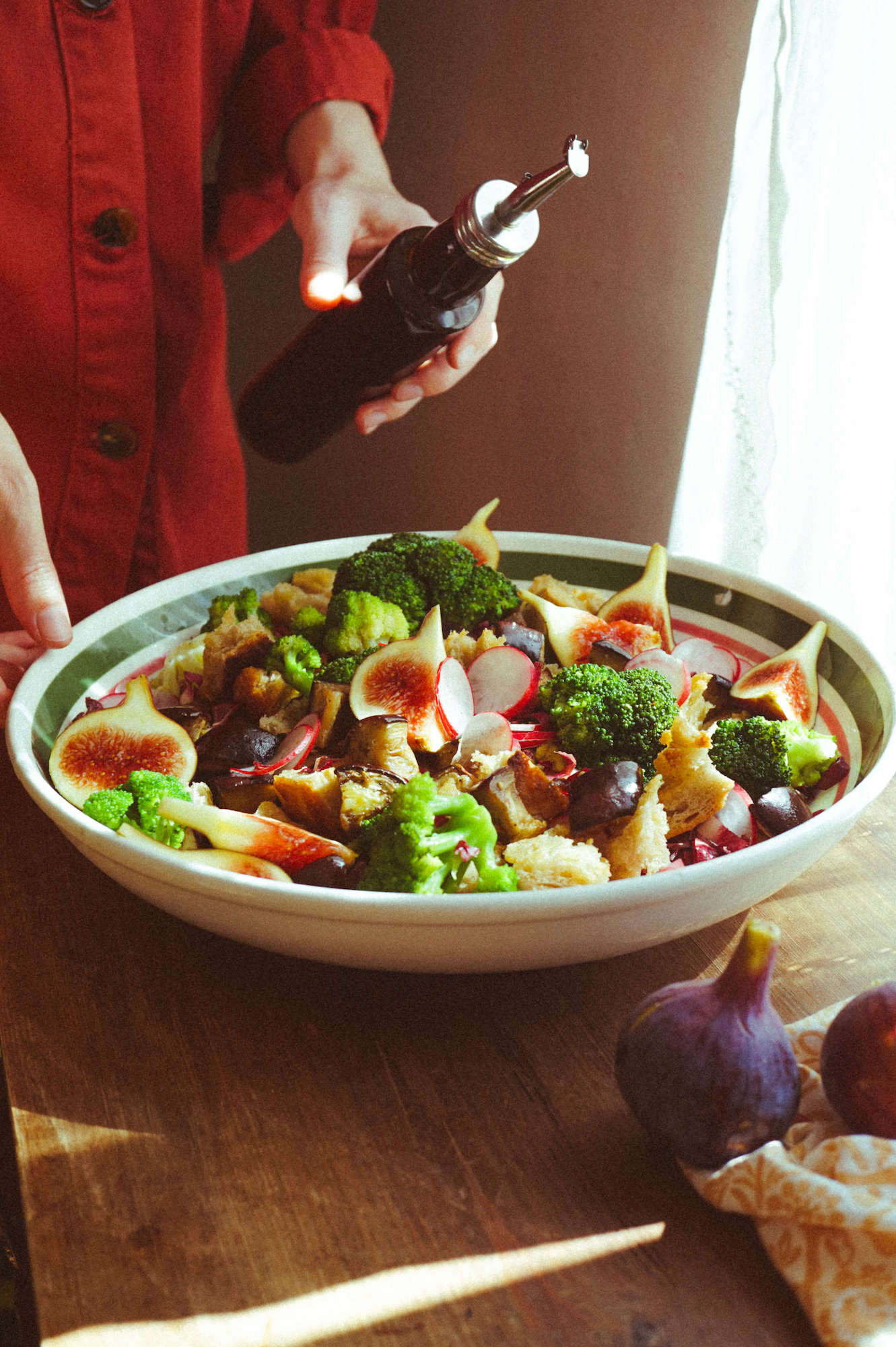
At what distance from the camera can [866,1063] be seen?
777mm

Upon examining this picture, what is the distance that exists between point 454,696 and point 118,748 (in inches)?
15.6

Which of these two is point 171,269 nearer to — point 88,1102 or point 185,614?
point 185,614

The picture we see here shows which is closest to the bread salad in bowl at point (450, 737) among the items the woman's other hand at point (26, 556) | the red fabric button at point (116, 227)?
the woman's other hand at point (26, 556)

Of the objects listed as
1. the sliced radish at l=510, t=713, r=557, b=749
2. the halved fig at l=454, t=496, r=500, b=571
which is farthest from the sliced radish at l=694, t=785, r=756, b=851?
the halved fig at l=454, t=496, r=500, b=571

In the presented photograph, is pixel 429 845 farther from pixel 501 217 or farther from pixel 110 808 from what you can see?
pixel 501 217

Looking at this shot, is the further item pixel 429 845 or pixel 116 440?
pixel 116 440

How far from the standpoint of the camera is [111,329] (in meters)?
1.76

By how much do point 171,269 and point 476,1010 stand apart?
1.50m

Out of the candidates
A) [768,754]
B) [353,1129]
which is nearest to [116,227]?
[768,754]

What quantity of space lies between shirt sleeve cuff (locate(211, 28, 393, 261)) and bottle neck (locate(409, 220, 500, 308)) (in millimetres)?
673

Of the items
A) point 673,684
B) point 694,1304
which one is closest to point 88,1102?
point 694,1304

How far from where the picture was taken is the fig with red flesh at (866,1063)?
767 millimetres

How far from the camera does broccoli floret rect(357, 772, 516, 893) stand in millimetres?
910

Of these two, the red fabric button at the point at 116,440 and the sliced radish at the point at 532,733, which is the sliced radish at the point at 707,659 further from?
the red fabric button at the point at 116,440
